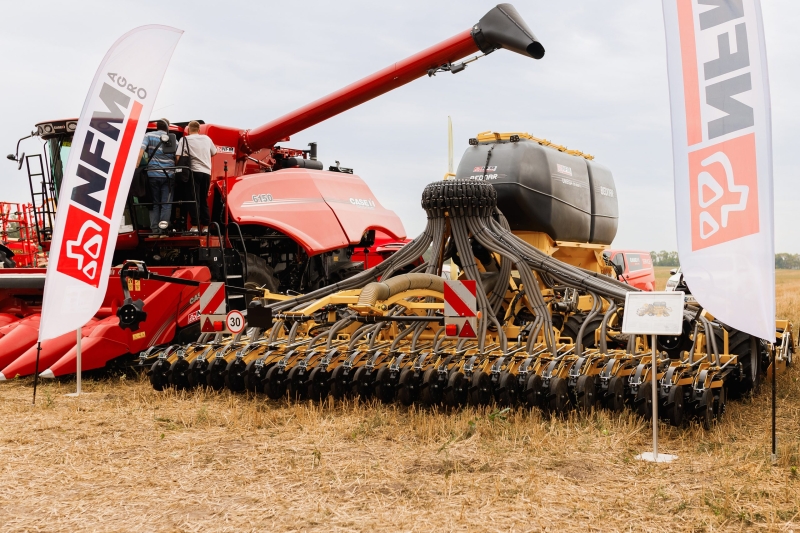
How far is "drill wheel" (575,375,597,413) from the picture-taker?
5188 mm

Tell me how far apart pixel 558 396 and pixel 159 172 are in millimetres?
4868

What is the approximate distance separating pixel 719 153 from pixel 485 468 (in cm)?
203

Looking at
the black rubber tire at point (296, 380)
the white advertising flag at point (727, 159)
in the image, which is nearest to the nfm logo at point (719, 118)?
the white advertising flag at point (727, 159)

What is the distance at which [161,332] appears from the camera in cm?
773

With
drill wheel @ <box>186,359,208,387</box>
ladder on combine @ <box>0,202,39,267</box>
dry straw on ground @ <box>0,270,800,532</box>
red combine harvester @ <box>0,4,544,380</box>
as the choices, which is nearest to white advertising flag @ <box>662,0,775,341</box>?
dry straw on ground @ <box>0,270,800,532</box>

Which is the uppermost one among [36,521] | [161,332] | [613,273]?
[613,273]

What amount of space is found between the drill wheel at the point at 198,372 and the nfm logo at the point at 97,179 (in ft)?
3.30

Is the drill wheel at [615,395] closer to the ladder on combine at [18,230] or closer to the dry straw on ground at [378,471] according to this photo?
the dry straw on ground at [378,471]

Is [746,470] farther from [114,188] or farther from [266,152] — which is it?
[266,152]

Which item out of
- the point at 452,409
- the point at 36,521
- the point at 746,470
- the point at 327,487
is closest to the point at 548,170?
the point at 452,409

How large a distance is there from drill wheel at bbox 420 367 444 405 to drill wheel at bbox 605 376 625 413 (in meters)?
1.07

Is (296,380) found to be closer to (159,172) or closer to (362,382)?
(362,382)

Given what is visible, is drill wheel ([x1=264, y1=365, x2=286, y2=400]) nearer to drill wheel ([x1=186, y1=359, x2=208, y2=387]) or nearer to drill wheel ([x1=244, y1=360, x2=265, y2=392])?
drill wheel ([x1=244, y1=360, x2=265, y2=392])

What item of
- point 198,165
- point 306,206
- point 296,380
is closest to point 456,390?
point 296,380
